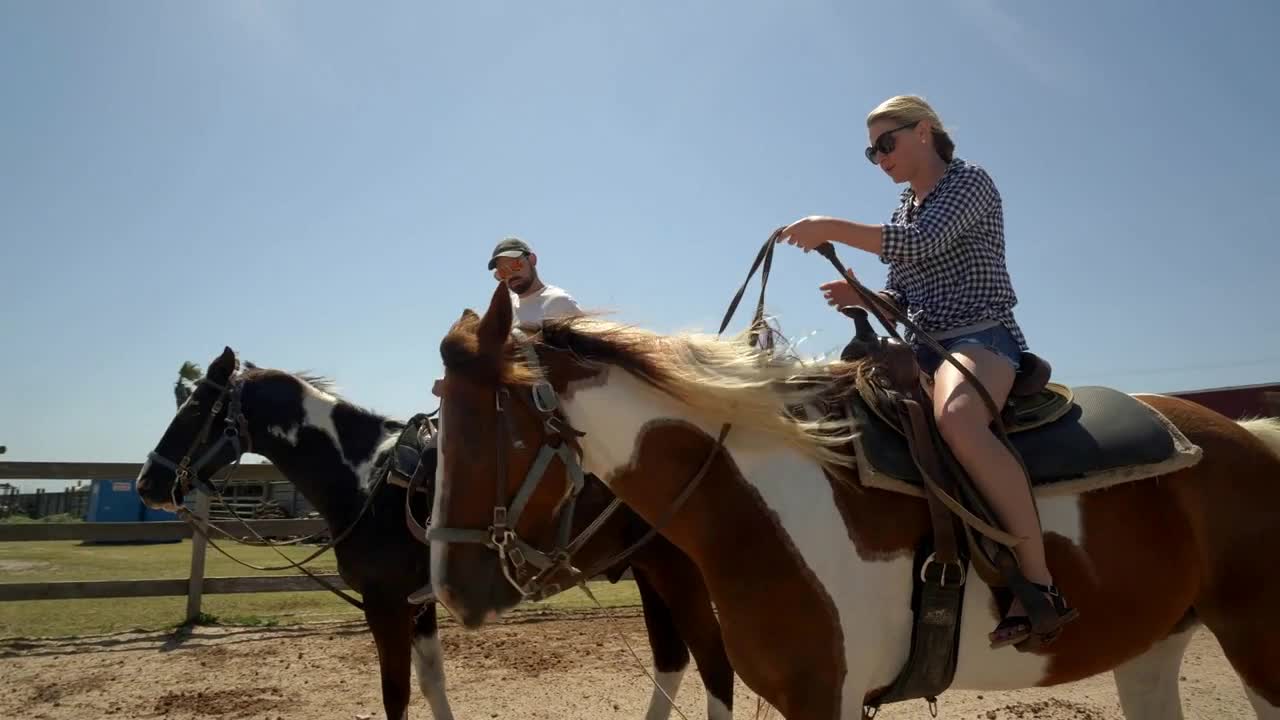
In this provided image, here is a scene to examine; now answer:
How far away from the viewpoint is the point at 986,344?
8.71 feet

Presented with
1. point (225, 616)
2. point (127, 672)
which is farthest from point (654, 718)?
point (225, 616)

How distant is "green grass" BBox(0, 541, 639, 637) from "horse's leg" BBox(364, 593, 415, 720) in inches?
201

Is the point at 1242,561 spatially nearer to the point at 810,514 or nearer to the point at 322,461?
the point at 810,514

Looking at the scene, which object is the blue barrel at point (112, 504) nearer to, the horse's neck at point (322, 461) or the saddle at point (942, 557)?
the horse's neck at point (322, 461)

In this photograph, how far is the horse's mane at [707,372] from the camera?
7.75ft

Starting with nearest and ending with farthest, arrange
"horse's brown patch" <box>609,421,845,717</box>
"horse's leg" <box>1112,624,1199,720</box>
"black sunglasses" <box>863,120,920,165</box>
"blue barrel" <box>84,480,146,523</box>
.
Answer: "horse's brown patch" <box>609,421,845,717</box> → "black sunglasses" <box>863,120,920,165</box> → "horse's leg" <box>1112,624,1199,720</box> → "blue barrel" <box>84,480,146,523</box>

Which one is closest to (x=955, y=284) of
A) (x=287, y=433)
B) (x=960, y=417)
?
(x=960, y=417)

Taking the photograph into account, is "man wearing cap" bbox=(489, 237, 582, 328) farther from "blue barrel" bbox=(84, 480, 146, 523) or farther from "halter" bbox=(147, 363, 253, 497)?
"blue barrel" bbox=(84, 480, 146, 523)

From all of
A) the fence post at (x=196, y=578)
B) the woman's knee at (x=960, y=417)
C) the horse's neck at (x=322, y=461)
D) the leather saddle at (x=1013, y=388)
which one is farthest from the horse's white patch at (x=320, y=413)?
the fence post at (x=196, y=578)

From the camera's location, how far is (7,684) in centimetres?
642

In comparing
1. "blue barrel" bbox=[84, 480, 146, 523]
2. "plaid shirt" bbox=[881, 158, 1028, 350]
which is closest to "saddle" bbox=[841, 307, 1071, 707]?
"plaid shirt" bbox=[881, 158, 1028, 350]

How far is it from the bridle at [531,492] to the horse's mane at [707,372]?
7 cm

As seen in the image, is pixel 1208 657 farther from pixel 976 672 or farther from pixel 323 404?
pixel 323 404

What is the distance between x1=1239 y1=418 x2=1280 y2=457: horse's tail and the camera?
113 inches
